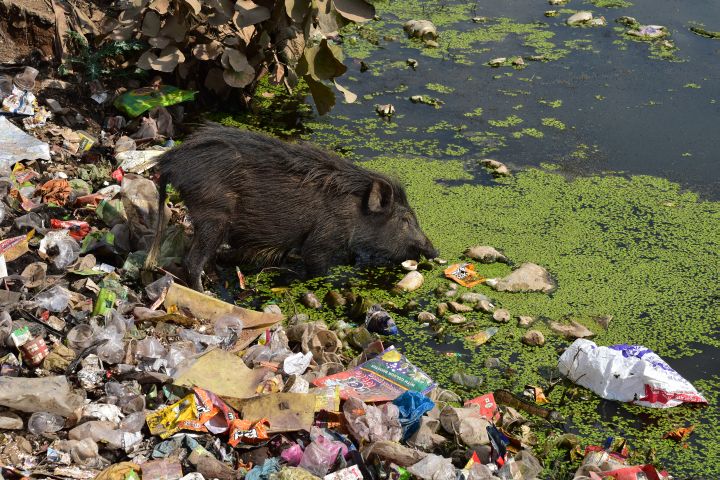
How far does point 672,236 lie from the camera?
6.37 m

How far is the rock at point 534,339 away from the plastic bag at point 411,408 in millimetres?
1111

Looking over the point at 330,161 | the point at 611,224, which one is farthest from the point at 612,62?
the point at 330,161

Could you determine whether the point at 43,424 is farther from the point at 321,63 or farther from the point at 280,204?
the point at 321,63

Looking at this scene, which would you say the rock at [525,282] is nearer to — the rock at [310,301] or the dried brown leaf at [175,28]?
the rock at [310,301]

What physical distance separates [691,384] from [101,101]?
493 cm

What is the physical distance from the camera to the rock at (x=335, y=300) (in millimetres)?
5621

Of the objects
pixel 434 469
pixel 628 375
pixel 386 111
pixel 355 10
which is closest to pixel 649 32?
pixel 386 111

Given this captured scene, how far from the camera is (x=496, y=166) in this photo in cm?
711

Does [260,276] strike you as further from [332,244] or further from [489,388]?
[489,388]

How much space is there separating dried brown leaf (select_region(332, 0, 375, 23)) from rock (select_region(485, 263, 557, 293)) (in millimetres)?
2445

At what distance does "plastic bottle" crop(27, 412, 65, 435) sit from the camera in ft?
12.8

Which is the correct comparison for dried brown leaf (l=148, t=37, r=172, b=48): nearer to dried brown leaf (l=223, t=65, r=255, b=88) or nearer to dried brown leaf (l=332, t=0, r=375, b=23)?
dried brown leaf (l=223, t=65, r=255, b=88)

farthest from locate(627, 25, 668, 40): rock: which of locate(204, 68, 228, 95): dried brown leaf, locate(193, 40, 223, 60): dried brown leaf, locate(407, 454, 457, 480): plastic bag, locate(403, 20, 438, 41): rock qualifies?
locate(407, 454, 457, 480): plastic bag

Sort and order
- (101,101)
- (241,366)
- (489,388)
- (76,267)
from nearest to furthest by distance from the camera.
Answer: (241,366), (489,388), (76,267), (101,101)
